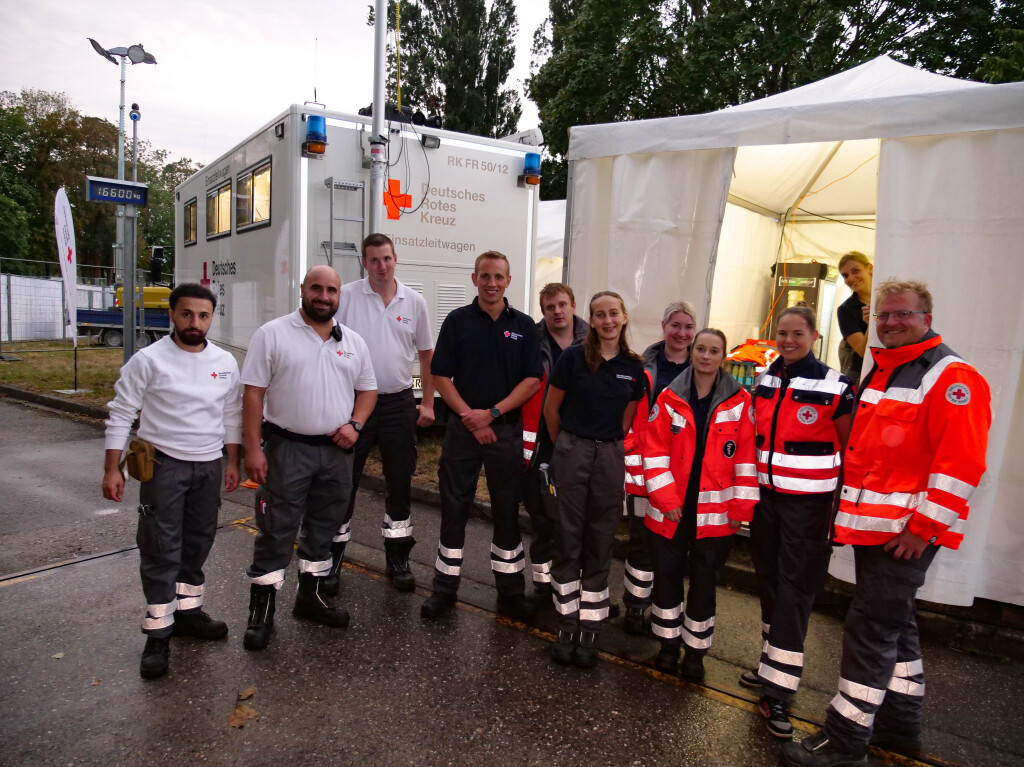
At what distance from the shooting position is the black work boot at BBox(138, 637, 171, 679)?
3.07 meters

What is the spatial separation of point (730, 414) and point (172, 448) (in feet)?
8.51

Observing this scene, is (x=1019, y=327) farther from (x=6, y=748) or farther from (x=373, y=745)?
(x=6, y=748)

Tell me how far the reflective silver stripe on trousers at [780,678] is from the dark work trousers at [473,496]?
1.42 meters

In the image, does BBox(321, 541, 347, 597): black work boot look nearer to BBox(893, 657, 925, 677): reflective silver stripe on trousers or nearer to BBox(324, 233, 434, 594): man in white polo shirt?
BBox(324, 233, 434, 594): man in white polo shirt

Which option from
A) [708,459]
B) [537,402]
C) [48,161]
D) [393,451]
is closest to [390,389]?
[393,451]

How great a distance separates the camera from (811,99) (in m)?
5.00

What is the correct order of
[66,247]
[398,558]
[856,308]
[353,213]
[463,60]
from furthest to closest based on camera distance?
[463,60], [66,247], [353,213], [856,308], [398,558]

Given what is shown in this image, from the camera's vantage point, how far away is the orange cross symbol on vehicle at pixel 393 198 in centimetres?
652

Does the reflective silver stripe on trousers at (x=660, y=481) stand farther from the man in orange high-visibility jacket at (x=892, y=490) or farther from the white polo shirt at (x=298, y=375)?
the white polo shirt at (x=298, y=375)

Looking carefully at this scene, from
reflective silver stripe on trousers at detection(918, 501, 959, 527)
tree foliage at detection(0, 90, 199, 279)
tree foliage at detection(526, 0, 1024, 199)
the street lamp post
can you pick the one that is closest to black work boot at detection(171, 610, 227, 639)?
reflective silver stripe on trousers at detection(918, 501, 959, 527)

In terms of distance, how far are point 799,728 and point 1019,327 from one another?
235 centimetres

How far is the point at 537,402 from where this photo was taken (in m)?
3.94

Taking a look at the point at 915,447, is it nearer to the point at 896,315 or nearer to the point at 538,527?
the point at 896,315

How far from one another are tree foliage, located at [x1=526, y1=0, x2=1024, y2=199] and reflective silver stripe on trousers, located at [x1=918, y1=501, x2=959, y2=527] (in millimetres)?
12694
